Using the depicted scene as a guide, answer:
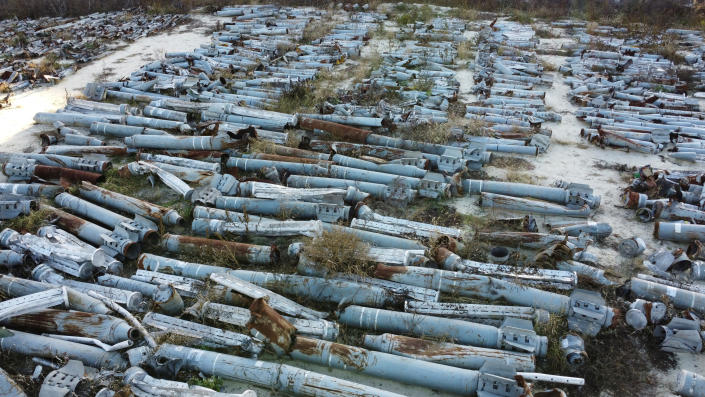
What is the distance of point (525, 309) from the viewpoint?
523cm

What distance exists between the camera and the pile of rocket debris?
15.4 ft

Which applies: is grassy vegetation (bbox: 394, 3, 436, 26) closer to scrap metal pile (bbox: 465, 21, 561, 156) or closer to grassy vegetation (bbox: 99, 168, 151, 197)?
scrap metal pile (bbox: 465, 21, 561, 156)

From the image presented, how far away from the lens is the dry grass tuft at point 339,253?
19.2 feet

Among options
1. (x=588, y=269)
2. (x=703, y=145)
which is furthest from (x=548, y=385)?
(x=703, y=145)

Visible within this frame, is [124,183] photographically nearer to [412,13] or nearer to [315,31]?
[315,31]

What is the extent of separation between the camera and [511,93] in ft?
40.3

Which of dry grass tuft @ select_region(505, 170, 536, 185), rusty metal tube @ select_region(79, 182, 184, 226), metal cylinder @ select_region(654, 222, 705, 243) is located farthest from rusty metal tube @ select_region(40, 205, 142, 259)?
metal cylinder @ select_region(654, 222, 705, 243)

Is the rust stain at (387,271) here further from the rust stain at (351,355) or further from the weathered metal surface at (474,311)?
the rust stain at (351,355)

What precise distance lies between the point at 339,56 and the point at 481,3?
1165 centimetres

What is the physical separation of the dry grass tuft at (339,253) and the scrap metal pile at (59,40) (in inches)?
488

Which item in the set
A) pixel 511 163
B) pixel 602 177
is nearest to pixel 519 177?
pixel 511 163

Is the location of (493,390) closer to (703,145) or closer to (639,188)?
(639,188)

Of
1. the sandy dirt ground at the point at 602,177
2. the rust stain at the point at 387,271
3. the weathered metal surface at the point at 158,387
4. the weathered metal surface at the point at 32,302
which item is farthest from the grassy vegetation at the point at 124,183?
the sandy dirt ground at the point at 602,177

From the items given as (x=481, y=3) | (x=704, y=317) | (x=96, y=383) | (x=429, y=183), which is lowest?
(x=96, y=383)
